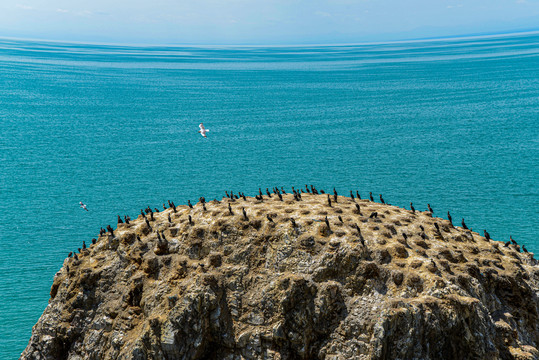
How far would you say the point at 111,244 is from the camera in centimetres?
5525

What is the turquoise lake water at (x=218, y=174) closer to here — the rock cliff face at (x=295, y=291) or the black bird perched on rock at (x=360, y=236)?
the rock cliff face at (x=295, y=291)

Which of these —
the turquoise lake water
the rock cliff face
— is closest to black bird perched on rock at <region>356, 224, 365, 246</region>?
the rock cliff face

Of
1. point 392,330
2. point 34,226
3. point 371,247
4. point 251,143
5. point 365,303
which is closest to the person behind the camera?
point 392,330

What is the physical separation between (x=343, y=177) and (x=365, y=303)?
10064 centimetres

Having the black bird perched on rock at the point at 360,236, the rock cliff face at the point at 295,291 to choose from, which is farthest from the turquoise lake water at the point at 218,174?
the black bird perched on rock at the point at 360,236

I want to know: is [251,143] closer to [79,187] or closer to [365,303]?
[79,187]

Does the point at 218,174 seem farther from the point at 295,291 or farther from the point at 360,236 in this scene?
the point at 295,291

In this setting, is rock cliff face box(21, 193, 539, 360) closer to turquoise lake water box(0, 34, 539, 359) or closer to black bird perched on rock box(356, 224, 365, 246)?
black bird perched on rock box(356, 224, 365, 246)

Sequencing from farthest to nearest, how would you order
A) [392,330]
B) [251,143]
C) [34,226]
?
[251,143]
[34,226]
[392,330]

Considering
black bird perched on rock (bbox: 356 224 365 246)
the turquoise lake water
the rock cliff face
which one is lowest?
the turquoise lake water

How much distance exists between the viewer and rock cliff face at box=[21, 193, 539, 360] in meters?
41.6

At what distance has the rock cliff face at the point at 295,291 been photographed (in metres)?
41.6

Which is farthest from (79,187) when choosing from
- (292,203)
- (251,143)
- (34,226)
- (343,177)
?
(292,203)

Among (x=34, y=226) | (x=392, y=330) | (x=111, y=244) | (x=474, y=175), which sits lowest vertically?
(x=474, y=175)
